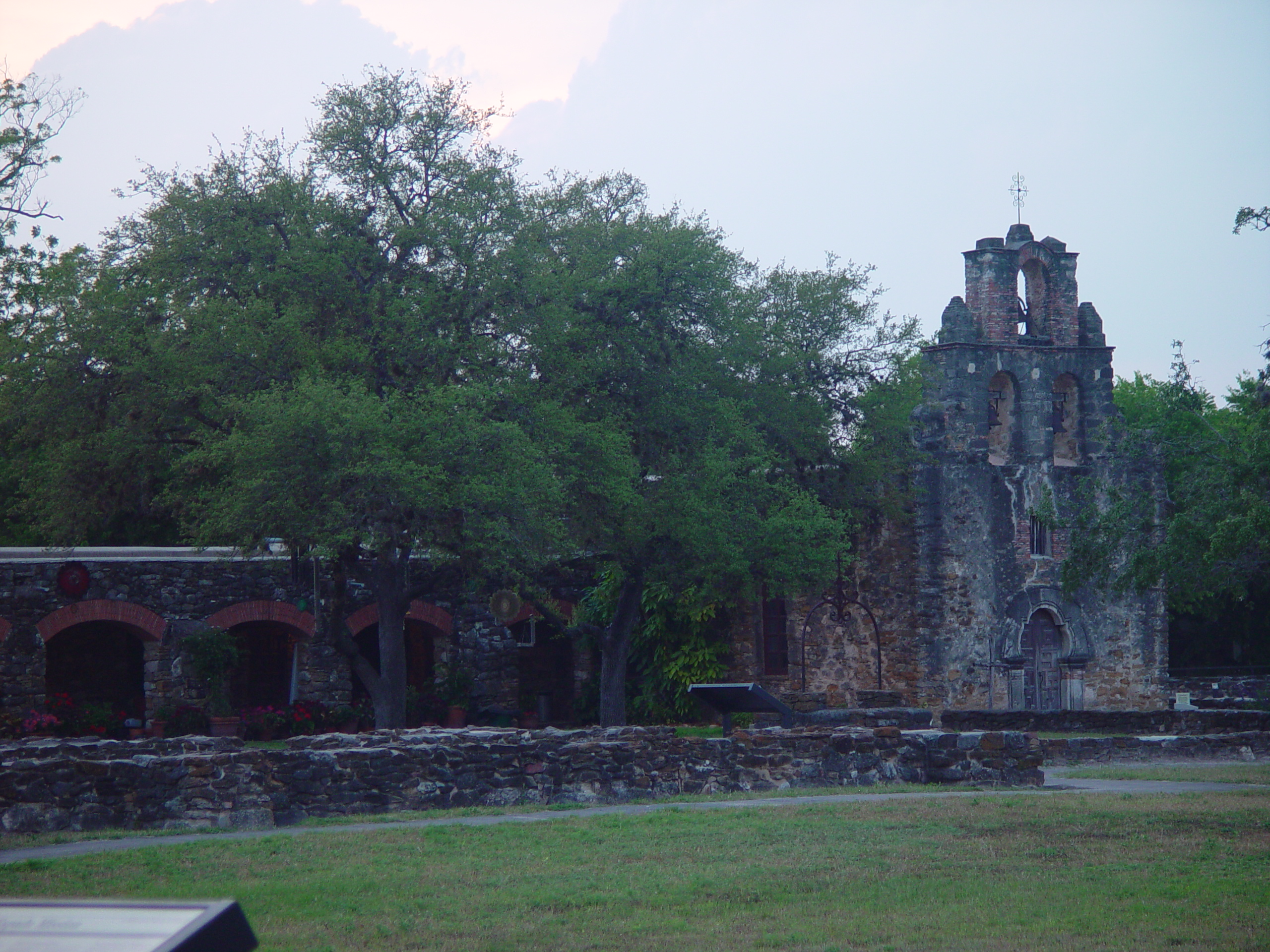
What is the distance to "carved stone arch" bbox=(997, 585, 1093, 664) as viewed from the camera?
29219 millimetres

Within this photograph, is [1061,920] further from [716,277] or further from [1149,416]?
[1149,416]

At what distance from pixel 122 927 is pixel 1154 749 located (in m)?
18.7

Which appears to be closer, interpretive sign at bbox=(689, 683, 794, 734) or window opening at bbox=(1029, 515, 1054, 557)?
interpretive sign at bbox=(689, 683, 794, 734)

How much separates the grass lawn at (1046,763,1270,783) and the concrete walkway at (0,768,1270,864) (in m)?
0.27

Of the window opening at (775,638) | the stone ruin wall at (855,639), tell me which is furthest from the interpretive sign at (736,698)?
the window opening at (775,638)

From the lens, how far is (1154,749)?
64.0ft

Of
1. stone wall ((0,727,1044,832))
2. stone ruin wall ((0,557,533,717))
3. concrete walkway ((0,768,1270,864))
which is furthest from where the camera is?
stone ruin wall ((0,557,533,717))

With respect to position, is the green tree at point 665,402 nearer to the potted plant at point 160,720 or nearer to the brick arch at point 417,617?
the brick arch at point 417,617

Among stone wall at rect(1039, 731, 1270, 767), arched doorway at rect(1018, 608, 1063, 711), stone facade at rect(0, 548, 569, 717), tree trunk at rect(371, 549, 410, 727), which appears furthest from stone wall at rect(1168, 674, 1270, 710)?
tree trunk at rect(371, 549, 410, 727)

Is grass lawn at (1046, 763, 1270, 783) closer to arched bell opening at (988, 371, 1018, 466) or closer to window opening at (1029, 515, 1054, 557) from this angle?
window opening at (1029, 515, 1054, 557)

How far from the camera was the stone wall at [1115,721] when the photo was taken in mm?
22844

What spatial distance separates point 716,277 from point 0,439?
1263cm

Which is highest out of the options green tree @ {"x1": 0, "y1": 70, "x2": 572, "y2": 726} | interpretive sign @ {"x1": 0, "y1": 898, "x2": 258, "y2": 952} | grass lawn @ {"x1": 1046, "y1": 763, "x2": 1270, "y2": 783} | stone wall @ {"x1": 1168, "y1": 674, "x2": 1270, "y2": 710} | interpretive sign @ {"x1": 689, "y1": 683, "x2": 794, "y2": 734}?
green tree @ {"x1": 0, "y1": 70, "x2": 572, "y2": 726}

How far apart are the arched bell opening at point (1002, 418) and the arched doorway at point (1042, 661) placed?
361 centimetres
